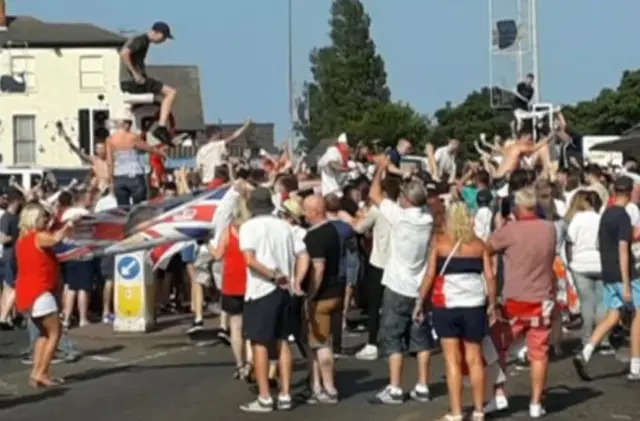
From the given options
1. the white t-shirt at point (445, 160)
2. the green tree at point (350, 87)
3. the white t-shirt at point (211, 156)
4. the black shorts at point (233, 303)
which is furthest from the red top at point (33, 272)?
the green tree at point (350, 87)

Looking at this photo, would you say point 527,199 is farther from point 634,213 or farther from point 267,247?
point 634,213

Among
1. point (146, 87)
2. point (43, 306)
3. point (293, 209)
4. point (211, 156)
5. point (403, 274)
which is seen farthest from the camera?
point (211, 156)

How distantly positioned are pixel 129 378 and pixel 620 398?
538cm

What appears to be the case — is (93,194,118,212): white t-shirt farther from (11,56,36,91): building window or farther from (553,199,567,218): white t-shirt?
(11,56,36,91): building window

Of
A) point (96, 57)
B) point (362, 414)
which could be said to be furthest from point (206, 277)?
point (96, 57)

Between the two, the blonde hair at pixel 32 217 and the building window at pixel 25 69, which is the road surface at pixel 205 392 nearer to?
the blonde hair at pixel 32 217

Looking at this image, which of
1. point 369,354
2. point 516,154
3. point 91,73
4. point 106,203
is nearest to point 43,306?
point 369,354

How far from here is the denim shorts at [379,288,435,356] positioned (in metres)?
14.4

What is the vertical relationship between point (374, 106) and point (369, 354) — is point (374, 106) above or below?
above

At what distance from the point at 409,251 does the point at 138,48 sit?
7.06m

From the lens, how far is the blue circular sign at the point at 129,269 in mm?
21219

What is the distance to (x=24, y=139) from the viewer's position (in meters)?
76.2

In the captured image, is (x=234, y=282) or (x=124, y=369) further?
(x=124, y=369)

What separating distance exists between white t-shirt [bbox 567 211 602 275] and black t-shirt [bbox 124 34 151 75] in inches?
242
